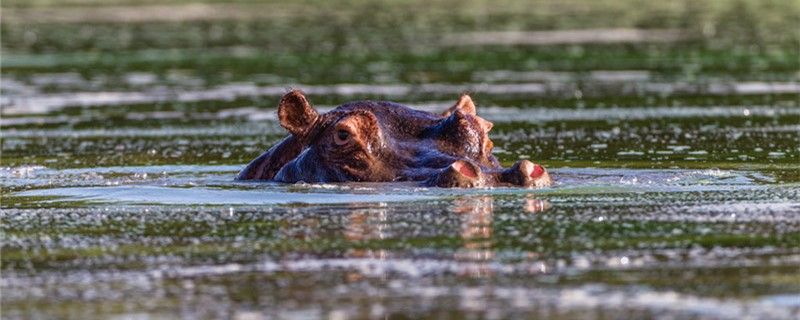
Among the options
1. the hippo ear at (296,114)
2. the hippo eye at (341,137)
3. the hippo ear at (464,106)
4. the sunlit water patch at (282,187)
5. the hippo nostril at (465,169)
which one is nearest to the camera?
the hippo nostril at (465,169)

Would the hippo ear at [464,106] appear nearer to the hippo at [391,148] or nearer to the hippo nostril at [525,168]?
the hippo at [391,148]

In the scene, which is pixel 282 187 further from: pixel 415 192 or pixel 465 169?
pixel 465 169

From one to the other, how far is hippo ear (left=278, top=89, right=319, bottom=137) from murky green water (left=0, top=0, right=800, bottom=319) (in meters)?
0.36

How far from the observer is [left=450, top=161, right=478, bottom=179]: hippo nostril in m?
9.66

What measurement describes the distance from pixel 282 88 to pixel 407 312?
44.6 ft

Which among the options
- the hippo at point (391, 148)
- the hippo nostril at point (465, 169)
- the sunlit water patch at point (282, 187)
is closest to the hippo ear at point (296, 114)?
the hippo at point (391, 148)

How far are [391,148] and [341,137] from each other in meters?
0.28

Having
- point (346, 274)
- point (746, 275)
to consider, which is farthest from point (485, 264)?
point (746, 275)

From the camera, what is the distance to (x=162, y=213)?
9.72 metres

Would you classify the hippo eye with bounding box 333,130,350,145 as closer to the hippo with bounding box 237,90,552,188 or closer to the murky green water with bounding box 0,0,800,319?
the hippo with bounding box 237,90,552,188

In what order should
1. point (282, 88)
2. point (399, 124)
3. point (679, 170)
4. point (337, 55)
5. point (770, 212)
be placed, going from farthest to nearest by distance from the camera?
Result: point (337, 55) → point (282, 88) → point (679, 170) → point (399, 124) → point (770, 212)

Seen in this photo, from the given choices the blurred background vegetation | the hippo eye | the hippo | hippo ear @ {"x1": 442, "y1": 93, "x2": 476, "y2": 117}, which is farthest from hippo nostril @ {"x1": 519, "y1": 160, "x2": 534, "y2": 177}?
the blurred background vegetation

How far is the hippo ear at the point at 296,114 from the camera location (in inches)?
420

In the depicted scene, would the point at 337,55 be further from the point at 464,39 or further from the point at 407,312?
the point at 407,312
